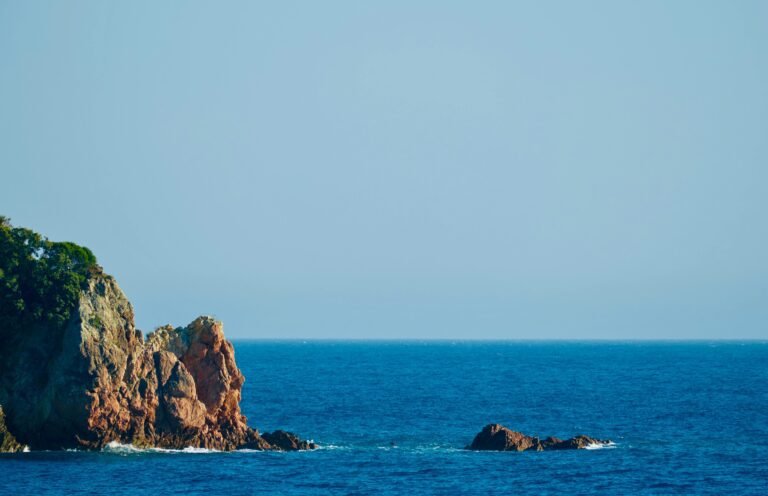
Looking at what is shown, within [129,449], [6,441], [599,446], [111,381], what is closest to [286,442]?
[129,449]

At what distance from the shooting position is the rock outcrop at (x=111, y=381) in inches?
3199

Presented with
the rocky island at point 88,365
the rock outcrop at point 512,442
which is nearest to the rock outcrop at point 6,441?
the rocky island at point 88,365

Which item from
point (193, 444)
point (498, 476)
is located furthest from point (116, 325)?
point (498, 476)

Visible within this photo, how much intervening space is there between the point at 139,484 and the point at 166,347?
17522mm

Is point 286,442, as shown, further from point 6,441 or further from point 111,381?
point 6,441

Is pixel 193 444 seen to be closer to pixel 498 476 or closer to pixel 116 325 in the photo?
pixel 116 325

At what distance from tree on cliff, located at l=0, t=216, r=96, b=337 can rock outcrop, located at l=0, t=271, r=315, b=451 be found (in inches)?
40.8

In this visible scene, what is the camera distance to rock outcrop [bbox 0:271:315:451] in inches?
3199

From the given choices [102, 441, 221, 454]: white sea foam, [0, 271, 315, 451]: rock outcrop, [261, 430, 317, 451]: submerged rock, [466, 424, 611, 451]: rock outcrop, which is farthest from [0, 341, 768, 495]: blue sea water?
[0, 271, 315, 451]: rock outcrop

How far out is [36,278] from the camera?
8488cm

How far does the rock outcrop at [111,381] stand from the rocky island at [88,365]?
2.9 inches

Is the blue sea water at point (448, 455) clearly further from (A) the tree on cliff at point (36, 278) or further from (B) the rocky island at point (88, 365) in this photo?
(A) the tree on cliff at point (36, 278)

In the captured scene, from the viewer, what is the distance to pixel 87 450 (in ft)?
270

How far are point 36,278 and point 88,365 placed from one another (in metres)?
8.60
